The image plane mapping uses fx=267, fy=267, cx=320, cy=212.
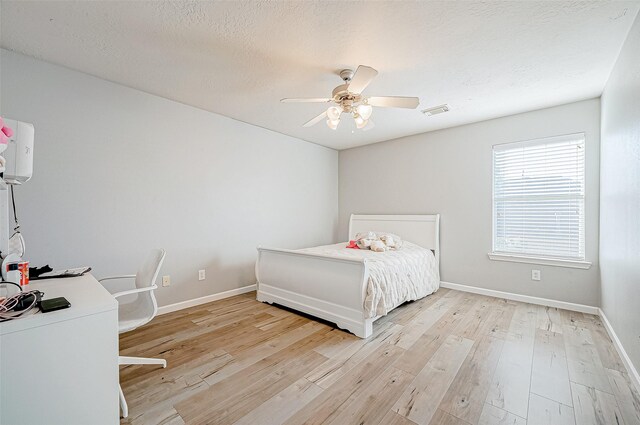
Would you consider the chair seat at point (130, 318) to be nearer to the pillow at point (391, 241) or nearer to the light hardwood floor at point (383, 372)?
the light hardwood floor at point (383, 372)

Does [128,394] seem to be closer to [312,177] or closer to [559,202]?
[312,177]

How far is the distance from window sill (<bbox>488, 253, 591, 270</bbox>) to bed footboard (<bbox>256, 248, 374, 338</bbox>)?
2.23 m

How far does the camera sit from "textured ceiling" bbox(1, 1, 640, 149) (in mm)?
1725

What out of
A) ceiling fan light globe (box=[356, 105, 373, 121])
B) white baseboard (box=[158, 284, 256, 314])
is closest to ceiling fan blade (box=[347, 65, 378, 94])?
ceiling fan light globe (box=[356, 105, 373, 121])

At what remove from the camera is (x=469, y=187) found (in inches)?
152

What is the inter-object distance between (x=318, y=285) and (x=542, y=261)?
9.25 ft

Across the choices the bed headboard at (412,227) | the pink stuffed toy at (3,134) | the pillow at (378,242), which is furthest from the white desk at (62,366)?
the bed headboard at (412,227)

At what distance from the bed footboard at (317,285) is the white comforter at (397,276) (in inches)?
4.2

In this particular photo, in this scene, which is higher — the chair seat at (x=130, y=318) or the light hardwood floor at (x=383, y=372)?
the chair seat at (x=130, y=318)

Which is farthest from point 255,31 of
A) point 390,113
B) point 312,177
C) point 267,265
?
point 312,177

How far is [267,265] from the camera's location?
3.36 metres

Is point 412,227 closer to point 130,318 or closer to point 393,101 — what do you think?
point 393,101

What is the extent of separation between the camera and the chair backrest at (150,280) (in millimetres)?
1921

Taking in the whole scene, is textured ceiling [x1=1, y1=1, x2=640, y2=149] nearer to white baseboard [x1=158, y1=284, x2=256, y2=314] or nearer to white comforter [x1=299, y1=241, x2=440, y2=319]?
white comforter [x1=299, y1=241, x2=440, y2=319]
